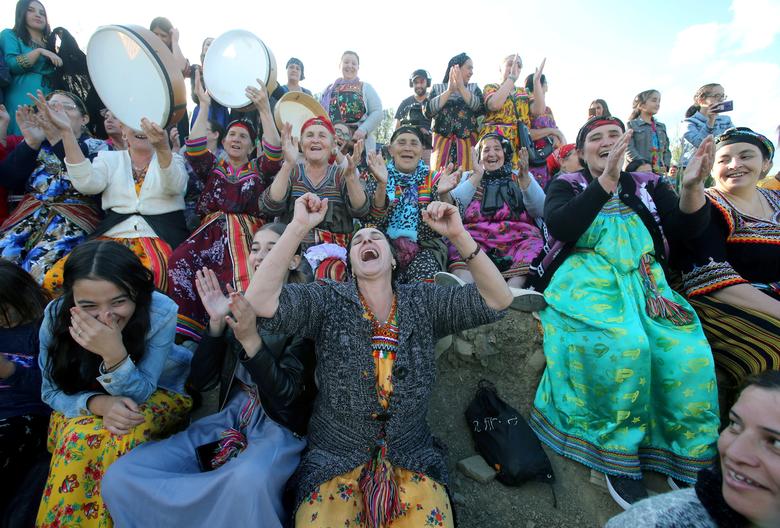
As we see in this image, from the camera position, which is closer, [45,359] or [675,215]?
[45,359]

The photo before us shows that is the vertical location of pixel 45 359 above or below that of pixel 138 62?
below

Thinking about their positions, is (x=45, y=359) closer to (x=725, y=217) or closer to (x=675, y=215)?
(x=675, y=215)

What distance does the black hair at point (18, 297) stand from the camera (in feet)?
7.58

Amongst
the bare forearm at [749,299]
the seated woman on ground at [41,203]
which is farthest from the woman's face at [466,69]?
the seated woman on ground at [41,203]

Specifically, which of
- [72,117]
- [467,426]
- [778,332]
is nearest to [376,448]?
[467,426]

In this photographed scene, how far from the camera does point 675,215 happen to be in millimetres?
2883

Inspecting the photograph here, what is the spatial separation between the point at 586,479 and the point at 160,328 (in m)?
2.60

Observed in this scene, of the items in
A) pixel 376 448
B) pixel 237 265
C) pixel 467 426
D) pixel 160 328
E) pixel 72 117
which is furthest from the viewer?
pixel 72 117

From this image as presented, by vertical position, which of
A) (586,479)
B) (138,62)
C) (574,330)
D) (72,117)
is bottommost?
(586,479)

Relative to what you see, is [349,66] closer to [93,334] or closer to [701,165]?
[701,165]

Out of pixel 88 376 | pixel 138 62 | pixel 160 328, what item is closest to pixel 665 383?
pixel 160 328

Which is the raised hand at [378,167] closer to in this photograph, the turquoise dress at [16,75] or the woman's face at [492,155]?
the woman's face at [492,155]

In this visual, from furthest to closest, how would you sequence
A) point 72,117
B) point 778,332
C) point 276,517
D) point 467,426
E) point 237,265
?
point 72,117, point 237,265, point 467,426, point 778,332, point 276,517

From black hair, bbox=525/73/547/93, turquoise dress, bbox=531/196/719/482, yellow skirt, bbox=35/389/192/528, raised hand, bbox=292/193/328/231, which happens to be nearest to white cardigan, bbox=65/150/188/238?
yellow skirt, bbox=35/389/192/528
